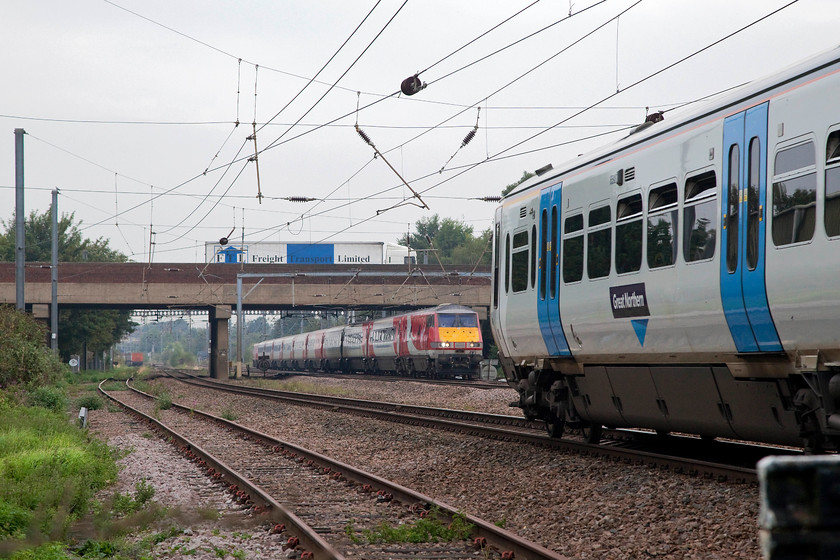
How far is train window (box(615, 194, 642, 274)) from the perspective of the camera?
10.6 m

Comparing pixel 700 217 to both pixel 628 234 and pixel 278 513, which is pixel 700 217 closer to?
pixel 628 234

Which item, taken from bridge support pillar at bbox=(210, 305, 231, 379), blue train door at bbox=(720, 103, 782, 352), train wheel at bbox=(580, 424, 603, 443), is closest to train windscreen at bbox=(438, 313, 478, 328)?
bridge support pillar at bbox=(210, 305, 231, 379)

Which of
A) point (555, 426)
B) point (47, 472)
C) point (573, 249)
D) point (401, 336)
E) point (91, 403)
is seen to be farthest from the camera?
point (401, 336)

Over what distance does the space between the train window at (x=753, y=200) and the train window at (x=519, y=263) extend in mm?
5451

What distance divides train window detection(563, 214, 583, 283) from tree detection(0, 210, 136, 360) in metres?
55.9

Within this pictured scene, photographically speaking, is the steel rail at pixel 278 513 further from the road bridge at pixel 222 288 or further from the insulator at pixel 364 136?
the road bridge at pixel 222 288

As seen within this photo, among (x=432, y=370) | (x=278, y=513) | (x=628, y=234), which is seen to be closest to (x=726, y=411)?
(x=628, y=234)

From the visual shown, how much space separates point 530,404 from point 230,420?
10991 mm

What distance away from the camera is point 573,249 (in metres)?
12.1

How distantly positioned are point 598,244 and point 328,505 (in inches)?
180

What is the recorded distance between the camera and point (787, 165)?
8.02 m

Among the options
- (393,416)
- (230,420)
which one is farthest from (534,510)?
(230,420)

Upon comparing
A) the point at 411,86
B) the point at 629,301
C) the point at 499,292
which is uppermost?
the point at 411,86

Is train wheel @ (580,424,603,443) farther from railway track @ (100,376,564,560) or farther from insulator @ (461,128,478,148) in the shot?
insulator @ (461,128,478,148)
